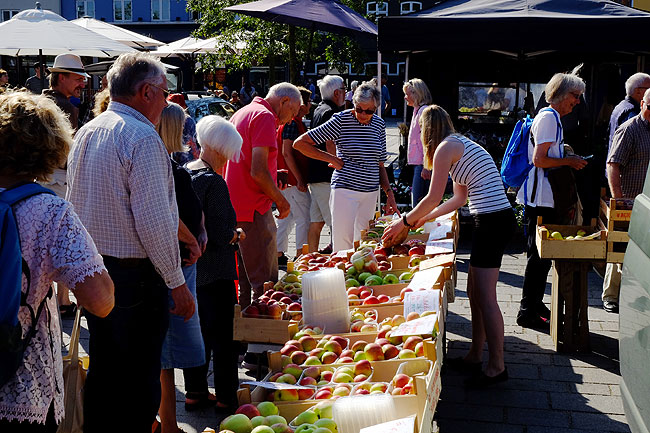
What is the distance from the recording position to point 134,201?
10.4 feet

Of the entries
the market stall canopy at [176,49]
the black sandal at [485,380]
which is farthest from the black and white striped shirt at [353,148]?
the market stall canopy at [176,49]

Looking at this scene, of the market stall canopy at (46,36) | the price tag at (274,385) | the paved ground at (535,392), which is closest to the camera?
the price tag at (274,385)

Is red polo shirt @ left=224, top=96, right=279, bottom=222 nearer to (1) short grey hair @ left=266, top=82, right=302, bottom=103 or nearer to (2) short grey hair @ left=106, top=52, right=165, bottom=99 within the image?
(1) short grey hair @ left=266, top=82, right=302, bottom=103

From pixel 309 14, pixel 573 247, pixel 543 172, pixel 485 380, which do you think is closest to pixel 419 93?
pixel 309 14

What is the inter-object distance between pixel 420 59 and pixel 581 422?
817 centimetres

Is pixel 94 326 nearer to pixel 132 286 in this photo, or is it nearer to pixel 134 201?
pixel 132 286

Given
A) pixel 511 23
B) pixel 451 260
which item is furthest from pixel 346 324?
pixel 511 23

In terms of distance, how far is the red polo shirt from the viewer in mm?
5160

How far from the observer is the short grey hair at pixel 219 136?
13.9ft

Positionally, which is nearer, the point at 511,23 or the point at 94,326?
the point at 94,326

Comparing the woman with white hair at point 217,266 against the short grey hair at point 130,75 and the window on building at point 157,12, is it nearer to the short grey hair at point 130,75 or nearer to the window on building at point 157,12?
the short grey hair at point 130,75

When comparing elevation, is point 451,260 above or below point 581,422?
above

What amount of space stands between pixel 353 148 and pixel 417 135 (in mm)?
2205

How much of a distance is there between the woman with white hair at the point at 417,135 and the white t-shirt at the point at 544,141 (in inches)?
75.3
